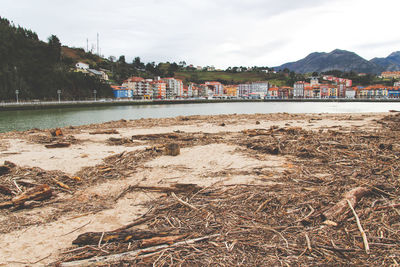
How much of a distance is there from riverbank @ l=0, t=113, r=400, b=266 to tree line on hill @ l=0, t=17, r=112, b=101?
274 feet

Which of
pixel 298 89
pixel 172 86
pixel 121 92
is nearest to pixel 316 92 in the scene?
pixel 298 89

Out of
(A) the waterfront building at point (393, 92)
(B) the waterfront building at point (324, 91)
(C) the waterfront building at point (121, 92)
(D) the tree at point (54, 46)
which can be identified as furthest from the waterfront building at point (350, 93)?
(D) the tree at point (54, 46)

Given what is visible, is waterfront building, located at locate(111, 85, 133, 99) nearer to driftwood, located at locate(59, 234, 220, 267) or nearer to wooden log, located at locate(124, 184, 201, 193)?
wooden log, located at locate(124, 184, 201, 193)

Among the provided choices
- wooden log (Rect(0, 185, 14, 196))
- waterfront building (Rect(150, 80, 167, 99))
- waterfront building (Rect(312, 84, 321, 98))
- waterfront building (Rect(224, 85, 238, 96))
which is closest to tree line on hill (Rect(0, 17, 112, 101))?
waterfront building (Rect(150, 80, 167, 99))

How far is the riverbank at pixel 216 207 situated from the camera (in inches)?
102

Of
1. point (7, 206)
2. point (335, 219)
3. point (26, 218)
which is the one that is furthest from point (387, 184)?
point (7, 206)

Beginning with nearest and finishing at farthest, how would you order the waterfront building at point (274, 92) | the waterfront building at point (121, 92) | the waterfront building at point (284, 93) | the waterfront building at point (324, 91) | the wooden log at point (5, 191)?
the wooden log at point (5, 191)
the waterfront building at point (121, 92)
the waterfront building at point (324, 91)
the waterfront building at point (274, 92)
the waterfront building at point (284, 93)

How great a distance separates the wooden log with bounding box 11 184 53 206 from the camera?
13.3 ft

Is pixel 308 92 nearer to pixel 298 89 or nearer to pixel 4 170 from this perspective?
pixel 298 89

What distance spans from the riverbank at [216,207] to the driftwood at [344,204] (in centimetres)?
3

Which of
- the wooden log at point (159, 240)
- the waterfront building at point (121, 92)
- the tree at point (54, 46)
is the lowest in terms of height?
the wooden log at point (159, 240)

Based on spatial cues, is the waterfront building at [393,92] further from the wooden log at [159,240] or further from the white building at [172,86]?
the wooden log at [159,240]

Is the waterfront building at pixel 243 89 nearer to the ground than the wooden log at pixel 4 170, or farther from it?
farther from it

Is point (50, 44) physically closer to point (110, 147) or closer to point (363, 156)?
point (110, 147)
